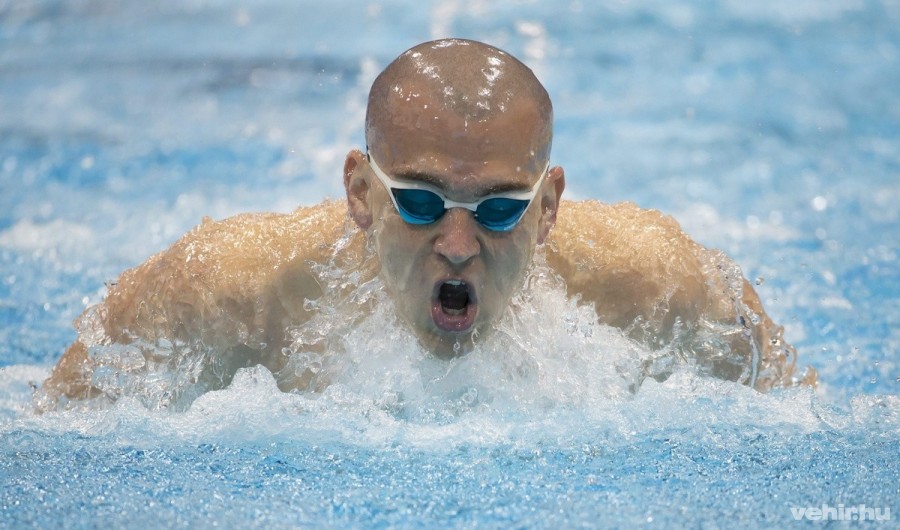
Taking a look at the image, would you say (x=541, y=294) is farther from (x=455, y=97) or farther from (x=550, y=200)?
(x=455, y=97)

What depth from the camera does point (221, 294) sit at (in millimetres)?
2557

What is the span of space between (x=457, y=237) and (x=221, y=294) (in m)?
0.62

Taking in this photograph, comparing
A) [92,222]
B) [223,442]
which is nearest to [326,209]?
[223,442]

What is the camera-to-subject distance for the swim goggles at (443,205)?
2.26 meters

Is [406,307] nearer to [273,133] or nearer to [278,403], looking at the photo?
[278,403]

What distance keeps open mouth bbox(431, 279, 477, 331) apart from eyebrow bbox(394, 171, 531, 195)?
0.19 meters

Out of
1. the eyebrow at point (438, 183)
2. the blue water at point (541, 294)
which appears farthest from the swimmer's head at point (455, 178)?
the blue water at point (541, 294)

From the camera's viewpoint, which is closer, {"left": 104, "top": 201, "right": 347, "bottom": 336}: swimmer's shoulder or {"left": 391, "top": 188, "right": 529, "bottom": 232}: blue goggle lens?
{"left": 391, "top": 188, "right": 529, "bottom": 232}: blue goggle lens

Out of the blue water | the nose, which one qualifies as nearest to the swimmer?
the nose

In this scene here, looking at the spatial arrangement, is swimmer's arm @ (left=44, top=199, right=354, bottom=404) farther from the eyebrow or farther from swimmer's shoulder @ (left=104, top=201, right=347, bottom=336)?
the eyebrow

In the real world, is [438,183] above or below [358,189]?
above

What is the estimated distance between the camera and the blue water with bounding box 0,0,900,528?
84.6 inches

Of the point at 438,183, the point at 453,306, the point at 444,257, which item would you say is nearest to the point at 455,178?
the point at 438,183

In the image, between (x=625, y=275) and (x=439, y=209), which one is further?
(x=625, y=275)
